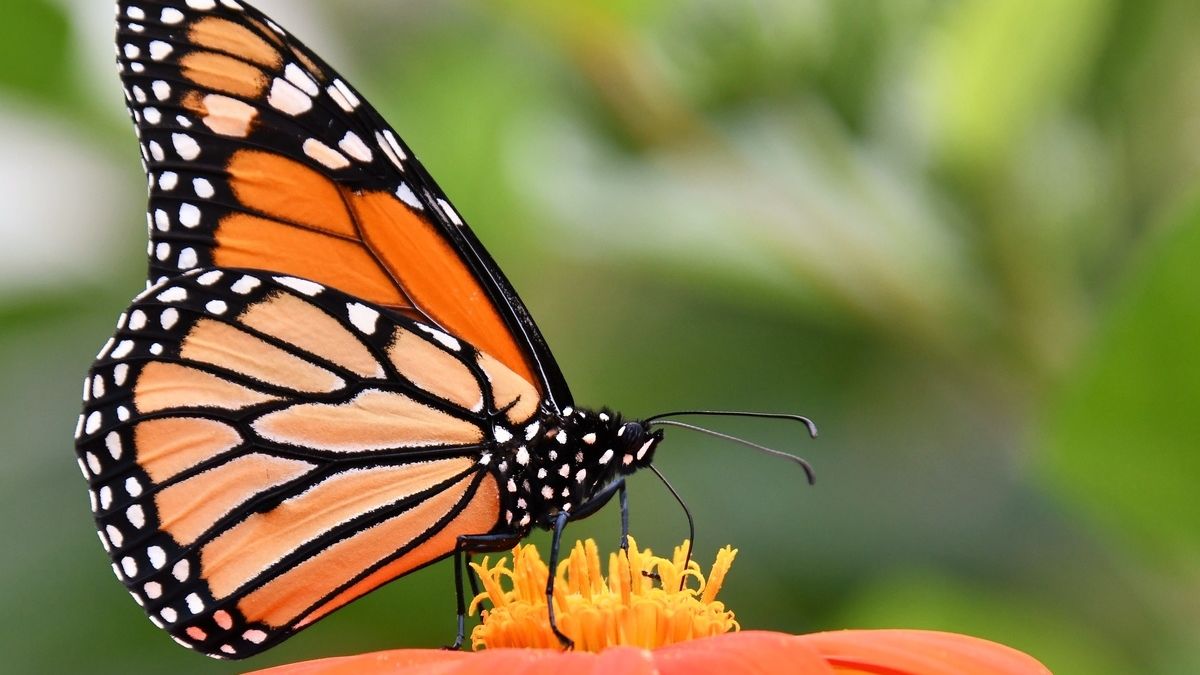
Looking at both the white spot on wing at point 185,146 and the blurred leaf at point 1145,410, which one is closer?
the blurred leaf at point 1145,410

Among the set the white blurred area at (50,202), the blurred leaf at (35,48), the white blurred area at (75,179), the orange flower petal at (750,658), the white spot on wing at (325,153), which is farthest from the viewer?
the white blurred area at (50,202)

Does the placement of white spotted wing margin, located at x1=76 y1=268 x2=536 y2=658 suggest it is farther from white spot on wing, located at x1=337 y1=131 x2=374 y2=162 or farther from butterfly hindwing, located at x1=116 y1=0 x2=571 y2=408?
white spot on wing, located at x1=337 y1=131 x2=374 y2=162

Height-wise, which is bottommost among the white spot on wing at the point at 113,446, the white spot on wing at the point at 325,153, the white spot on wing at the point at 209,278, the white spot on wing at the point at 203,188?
the white spot on wing at the point at 113,446

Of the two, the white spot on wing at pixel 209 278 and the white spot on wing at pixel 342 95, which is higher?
the white spot on wing at pixel 342 95

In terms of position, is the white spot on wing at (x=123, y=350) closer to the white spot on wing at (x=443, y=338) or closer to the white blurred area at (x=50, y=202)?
the white spot on wing at (x=443, y=338)

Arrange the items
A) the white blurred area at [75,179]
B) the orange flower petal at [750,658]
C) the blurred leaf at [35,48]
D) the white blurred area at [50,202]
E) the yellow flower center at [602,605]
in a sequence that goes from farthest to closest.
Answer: the white blurred area at [50,202]
the white blurred area at [75,179]
the blurred leaf at [35,48]
the yellow flower center at [602,605]
the orange flower petal at [750,658]

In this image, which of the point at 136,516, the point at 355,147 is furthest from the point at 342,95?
the point at 136,516

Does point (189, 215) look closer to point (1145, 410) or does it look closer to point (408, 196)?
point (408, 196)

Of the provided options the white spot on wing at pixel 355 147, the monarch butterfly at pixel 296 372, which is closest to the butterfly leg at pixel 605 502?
the monarch butterfly at pixel 296 372
